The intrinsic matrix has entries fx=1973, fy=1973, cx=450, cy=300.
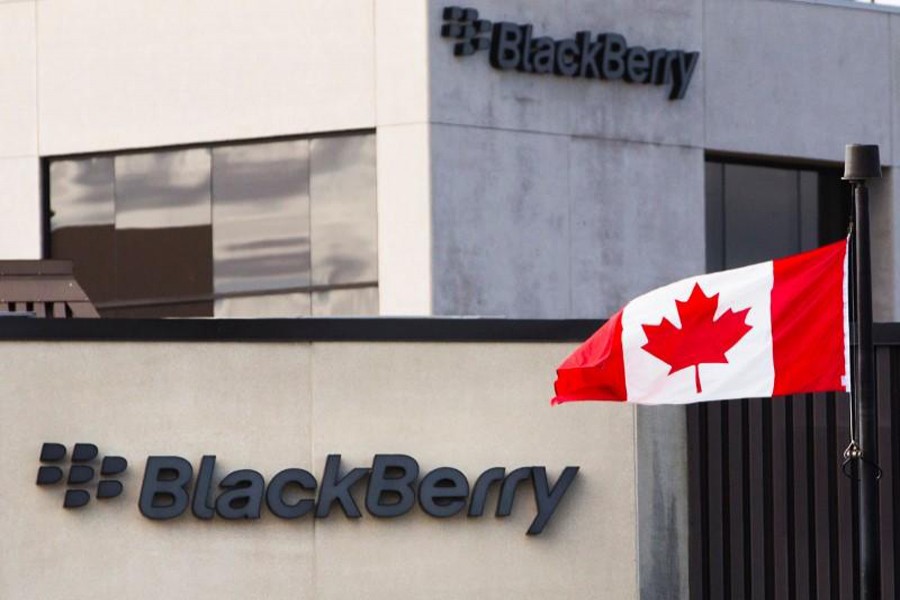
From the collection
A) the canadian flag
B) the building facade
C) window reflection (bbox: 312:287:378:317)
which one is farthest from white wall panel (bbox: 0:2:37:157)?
the canadian flag

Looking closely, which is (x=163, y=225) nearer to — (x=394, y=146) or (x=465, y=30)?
(x=394, y=146)

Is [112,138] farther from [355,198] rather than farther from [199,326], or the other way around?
[199,326]

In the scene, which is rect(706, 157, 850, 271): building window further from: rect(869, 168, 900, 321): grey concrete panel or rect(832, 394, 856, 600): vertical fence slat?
rect(832, 394, 856, 600): vertical fence slat

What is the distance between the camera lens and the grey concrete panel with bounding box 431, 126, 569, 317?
25203mm

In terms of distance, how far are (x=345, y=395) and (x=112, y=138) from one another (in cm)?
1155

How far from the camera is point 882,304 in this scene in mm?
29625

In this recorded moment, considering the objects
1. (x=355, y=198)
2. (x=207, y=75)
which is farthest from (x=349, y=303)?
(x=207, y=75)

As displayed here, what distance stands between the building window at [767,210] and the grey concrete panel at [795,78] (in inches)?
24.6

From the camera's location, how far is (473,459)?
16719 millimetres

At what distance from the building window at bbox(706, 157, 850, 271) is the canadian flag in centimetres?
1495

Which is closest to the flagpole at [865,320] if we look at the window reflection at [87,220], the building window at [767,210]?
the building window at [767,210]

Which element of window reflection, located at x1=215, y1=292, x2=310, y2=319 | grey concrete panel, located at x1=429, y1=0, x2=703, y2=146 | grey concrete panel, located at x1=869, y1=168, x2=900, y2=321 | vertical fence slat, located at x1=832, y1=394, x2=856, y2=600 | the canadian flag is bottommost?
vertical fence slat, located at x1=832, y1=394, x2=856, y2=600

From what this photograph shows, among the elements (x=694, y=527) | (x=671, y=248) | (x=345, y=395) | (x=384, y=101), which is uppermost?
(x=384, y=101)

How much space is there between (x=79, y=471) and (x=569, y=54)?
39.4 feet
